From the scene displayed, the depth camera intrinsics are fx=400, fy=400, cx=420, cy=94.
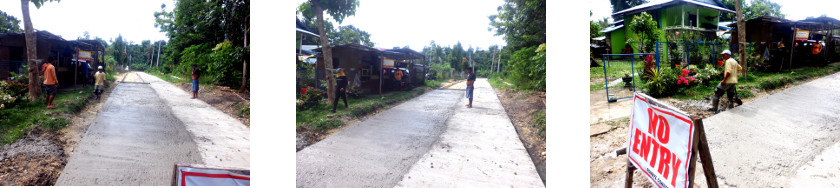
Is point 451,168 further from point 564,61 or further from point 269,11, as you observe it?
point 269,11

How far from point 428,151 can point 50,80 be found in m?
2.61

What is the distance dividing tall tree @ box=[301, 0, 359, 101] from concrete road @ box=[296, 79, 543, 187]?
1.29 feet

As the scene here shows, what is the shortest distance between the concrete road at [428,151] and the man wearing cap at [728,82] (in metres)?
1.24

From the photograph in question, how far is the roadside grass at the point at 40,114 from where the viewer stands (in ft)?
8.20

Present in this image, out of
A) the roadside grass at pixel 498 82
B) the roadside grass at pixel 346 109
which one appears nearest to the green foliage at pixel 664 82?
the roadside grass at pixel 498 82

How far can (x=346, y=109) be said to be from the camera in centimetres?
300

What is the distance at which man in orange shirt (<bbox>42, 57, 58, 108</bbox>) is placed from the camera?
2689mm

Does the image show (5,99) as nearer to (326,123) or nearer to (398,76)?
(326,123)

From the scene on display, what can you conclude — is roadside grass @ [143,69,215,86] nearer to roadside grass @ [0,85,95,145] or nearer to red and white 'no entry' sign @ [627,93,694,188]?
roadside grass @ [0,85,95,145]

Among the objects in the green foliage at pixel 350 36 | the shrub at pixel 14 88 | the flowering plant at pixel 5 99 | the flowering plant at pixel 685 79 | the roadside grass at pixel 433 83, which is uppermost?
the green foliage at pixel 350 36

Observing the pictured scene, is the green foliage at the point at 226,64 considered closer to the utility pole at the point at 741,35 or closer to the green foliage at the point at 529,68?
the green foliage at the point at 529,68

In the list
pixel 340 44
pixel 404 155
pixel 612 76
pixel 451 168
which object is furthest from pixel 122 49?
pixel 612 76

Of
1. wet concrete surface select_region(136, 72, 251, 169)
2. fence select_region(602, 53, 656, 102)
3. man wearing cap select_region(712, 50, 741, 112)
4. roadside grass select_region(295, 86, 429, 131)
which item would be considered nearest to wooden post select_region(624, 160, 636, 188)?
fence select_region(602, 53, 656, 102)

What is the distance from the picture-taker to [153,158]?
2.60m
